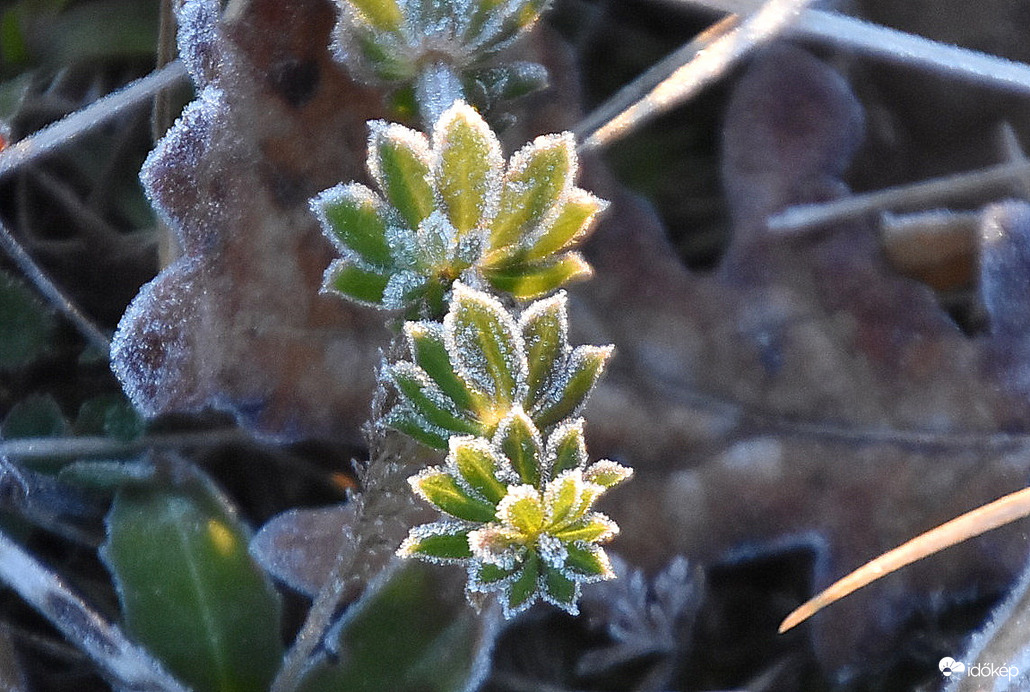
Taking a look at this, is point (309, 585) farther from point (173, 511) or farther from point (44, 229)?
point (44, 229)

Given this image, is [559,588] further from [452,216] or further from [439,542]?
[452,216]

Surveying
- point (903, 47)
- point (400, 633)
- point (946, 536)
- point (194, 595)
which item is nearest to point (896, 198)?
point (903, 47)

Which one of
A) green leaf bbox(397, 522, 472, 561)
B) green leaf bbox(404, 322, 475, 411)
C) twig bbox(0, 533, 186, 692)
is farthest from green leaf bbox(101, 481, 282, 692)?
green leaf bbox(404, 322, 475, 411)

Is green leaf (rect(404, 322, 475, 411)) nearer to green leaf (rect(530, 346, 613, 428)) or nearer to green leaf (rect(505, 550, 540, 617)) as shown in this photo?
green leaf (rect(530, 346, 613, 428))

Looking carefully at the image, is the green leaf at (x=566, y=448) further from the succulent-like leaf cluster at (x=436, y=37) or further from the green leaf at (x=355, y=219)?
the succulent-like leaf cluster at (x=436, y=37)

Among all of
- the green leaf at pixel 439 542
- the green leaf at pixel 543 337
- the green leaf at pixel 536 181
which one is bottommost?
the green leaf at pixel 439 542

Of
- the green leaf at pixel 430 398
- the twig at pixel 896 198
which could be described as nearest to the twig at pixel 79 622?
the green leaf at pixel 430 398
